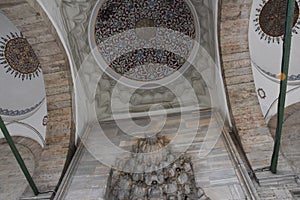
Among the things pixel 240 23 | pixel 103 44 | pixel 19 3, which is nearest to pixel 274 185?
pixel 240 23

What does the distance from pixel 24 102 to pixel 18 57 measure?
0.76 metres

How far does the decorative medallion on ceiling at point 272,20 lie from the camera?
4.05 m

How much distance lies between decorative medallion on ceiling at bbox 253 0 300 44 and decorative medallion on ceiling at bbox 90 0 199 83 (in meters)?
1.05

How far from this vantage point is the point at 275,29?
14.1 ft

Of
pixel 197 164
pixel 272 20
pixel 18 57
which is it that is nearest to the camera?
pixel 197 164

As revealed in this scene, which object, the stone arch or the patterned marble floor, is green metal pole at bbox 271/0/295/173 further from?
the stone arch

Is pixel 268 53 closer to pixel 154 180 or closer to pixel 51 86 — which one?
pixel 154 180

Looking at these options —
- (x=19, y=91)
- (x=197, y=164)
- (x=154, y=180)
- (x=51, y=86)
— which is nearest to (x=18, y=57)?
(x=19, y=91)

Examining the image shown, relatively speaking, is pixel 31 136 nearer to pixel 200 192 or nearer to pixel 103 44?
pixel 103 44

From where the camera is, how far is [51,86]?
11.6 feet

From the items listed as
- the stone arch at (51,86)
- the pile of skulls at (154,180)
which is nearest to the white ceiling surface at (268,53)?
the pile of skulls at (154,180)

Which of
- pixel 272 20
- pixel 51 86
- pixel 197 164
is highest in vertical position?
pixel 272 20

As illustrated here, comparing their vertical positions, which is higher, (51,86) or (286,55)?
(286,55)

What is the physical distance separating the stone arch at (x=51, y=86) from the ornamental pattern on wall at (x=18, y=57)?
3.32ft
